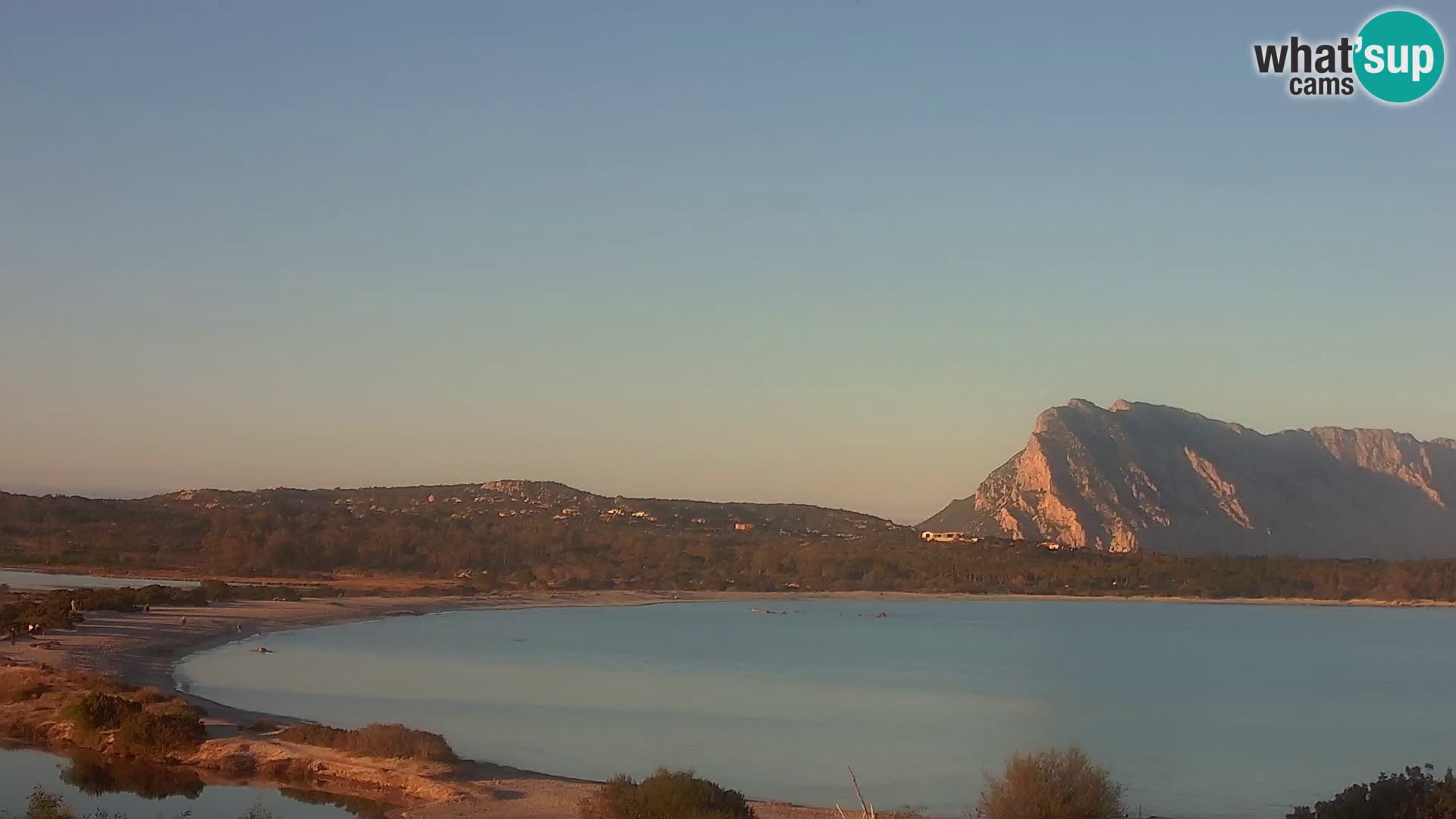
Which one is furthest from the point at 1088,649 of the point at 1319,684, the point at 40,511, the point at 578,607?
the point at 40,511

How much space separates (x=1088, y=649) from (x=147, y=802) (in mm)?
52795

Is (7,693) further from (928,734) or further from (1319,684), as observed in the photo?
(1319,684)

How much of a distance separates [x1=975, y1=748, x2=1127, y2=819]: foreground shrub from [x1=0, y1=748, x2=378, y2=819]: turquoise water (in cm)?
872

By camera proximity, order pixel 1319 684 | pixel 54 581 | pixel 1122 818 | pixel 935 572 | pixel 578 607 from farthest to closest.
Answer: pixel 935 572, pixel 578 607, pixel 54 581, pixel 1319 684, pixel 1122 818

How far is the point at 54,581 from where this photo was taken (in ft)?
236

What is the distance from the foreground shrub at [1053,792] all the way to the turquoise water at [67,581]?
180 feet

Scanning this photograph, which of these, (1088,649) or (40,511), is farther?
(40,511)

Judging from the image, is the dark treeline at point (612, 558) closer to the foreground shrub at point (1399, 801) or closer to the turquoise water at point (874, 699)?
the turquoise water at point (874, 699)

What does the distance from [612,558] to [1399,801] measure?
10294 centimetres

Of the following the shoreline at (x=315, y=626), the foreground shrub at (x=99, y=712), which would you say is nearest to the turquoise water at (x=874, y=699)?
the shoreline at (x=315, y=626)

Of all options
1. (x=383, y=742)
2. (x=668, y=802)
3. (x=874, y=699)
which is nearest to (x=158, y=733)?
(x=383, y=742)

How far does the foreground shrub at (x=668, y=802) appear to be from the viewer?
58.9 feet

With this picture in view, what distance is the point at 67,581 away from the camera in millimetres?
73500

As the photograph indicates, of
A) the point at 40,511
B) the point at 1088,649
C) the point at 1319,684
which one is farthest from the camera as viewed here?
the point at 40,511
